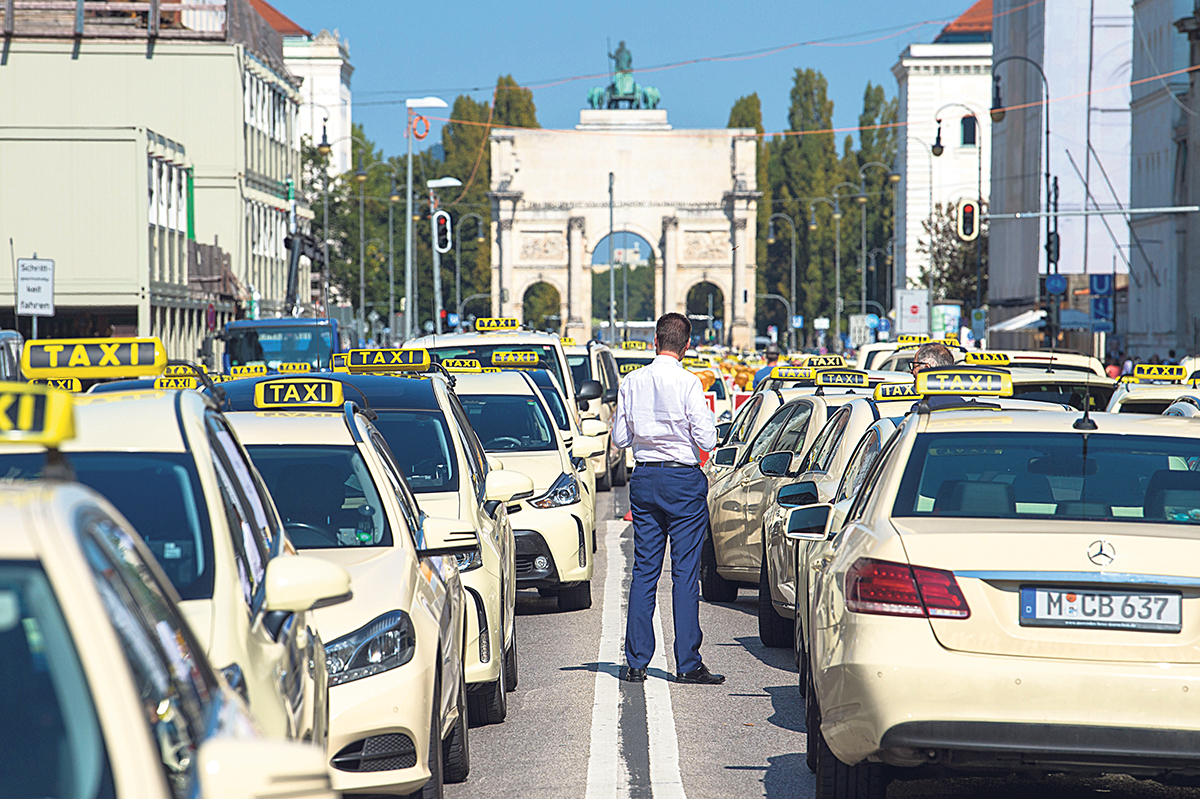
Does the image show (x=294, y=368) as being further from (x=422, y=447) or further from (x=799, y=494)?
(x=799, y=494)

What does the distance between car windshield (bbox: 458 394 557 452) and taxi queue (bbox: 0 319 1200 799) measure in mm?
4055

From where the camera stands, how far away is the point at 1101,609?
214 inches

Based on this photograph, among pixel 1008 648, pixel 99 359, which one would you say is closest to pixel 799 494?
pixel 1008 648

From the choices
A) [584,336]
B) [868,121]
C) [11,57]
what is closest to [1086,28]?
[11,57]

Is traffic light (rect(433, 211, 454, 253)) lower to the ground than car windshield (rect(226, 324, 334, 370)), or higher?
higher

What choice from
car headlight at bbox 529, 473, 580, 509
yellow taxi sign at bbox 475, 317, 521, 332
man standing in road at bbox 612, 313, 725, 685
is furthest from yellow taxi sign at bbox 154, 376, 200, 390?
yellow taxi sign at bbox 475, 317, 521, 332

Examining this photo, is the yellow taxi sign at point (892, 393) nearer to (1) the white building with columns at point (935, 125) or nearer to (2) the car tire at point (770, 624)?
(2) the car tire at point (770, 624)

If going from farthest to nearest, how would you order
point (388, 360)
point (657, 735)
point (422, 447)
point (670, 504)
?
point (388, 360) → point (422, 447) → point (670, 504) → point (657, 735)

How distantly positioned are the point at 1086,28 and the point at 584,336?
50370mm

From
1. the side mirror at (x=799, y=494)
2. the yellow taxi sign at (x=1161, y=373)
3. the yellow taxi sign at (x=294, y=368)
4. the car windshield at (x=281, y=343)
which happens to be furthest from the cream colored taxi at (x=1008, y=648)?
the car windshield at (x=281, y=343)

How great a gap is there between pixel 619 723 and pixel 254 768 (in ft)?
18.1

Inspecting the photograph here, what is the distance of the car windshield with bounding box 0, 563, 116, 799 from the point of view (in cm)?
256

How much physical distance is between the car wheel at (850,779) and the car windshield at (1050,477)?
34.6 inches

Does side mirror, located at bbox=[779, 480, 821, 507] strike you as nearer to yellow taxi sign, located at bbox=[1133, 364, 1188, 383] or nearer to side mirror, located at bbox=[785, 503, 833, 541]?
side mirror, located at bbox=[785, 503, 833, 541]
